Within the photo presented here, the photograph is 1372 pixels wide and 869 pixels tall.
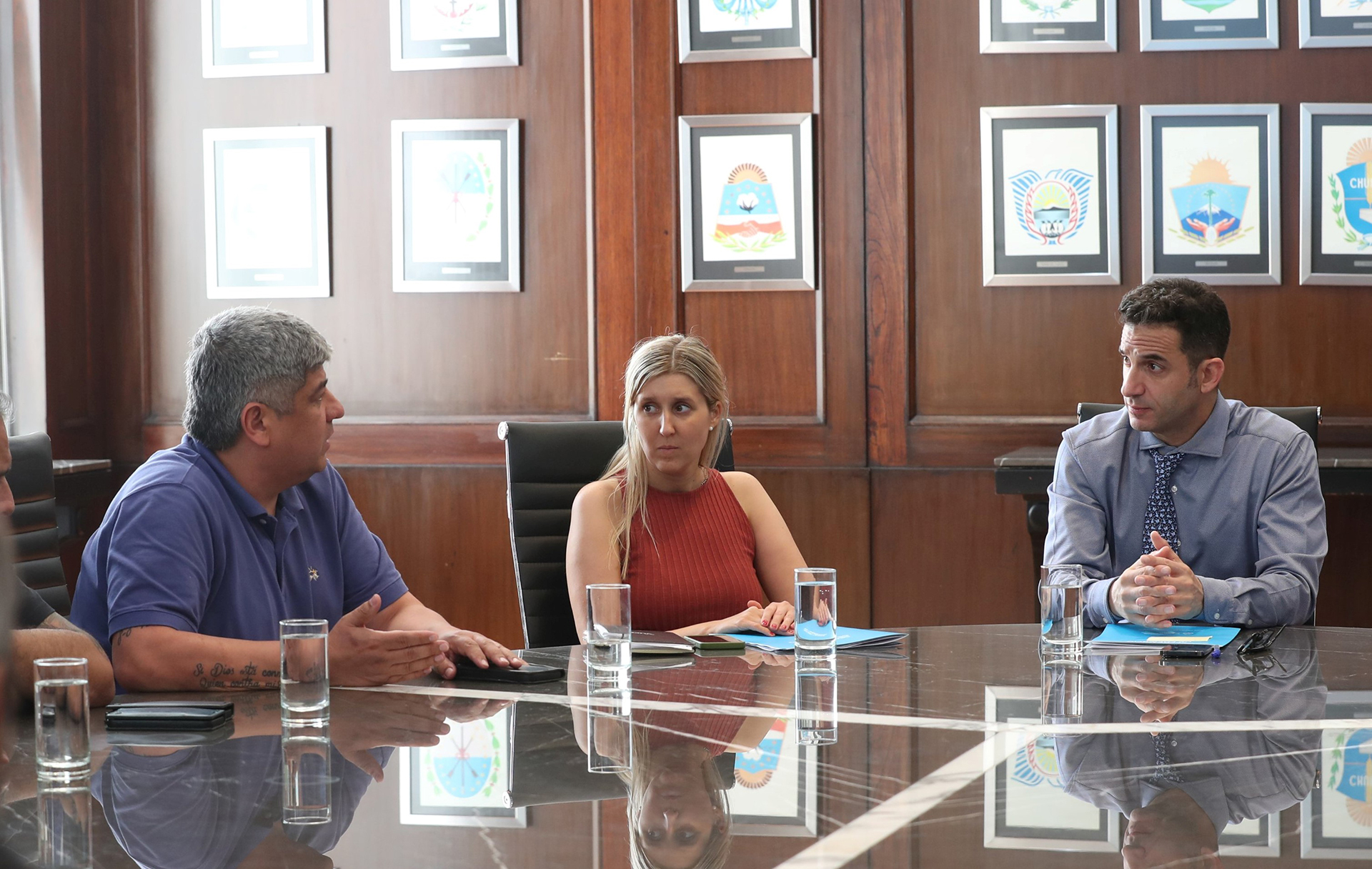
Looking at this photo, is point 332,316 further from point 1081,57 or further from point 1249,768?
point 1249,768

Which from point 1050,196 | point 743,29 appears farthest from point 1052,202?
point 743,29

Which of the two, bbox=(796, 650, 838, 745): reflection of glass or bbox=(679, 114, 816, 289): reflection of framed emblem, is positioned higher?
bbox=(679, 114, 816, 289): reflection of framed emblem

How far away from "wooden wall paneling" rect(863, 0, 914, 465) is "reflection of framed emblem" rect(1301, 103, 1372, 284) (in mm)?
1140

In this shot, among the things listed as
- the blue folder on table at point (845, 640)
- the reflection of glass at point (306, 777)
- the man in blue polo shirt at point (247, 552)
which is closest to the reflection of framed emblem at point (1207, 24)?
the blue folder on table at point (845, 640)

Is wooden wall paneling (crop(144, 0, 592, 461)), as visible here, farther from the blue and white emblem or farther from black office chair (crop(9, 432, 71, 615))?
black office chair (crop(9, 432, 71, 615))

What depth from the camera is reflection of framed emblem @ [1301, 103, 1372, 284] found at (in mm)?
3600

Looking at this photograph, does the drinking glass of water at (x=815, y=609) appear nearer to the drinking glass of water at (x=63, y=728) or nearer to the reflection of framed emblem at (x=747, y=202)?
the drinking glass of water at (x=63, y=728)

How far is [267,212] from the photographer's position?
413cm

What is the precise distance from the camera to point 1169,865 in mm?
1040

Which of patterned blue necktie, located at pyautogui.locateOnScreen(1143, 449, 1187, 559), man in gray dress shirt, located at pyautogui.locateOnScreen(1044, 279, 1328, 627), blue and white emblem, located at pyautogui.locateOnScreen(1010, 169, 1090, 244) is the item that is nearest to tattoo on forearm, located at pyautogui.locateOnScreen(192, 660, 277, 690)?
man in gray dress shirt, located at pyautogui.locateOnScreen(1044, 279, 1328, 627)

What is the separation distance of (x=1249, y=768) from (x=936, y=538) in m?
2.49

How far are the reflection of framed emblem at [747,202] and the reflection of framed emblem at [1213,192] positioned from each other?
1019 millimetres

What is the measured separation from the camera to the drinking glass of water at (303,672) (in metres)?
1.49

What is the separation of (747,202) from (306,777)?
2.83 m
